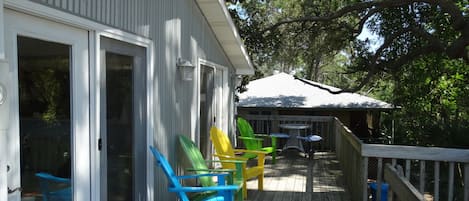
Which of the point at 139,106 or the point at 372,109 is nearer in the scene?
the point at 139,106

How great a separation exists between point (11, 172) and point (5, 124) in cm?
34

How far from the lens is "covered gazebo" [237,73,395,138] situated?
37.2 ft

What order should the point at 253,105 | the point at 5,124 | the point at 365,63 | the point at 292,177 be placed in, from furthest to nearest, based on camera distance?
1. the point at 253,105
2. the point at 365,63
3. the point at 292,177
4. the point at 5,124

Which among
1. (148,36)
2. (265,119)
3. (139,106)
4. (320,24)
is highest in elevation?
(320,24)

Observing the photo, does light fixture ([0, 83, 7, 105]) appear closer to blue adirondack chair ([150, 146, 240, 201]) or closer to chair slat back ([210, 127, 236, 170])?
blue adirondack chair ([150, 146, 240, 201])

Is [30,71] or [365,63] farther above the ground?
[365,63]

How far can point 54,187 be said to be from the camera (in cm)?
252

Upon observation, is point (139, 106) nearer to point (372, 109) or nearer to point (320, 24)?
point (320, 24)

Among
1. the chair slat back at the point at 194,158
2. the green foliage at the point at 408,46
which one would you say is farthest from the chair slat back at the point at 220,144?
the green foliage at the point at 408,46

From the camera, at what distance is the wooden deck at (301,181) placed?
18.4ft

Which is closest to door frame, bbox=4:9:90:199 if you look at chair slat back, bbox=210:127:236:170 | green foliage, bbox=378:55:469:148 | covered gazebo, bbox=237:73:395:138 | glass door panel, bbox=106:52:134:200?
glass door panel, bbox=106:52:134:200

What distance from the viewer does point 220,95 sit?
7051mm

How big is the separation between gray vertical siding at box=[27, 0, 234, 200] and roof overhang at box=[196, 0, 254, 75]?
15 cm

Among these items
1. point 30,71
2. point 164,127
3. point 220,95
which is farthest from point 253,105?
point 30,71
